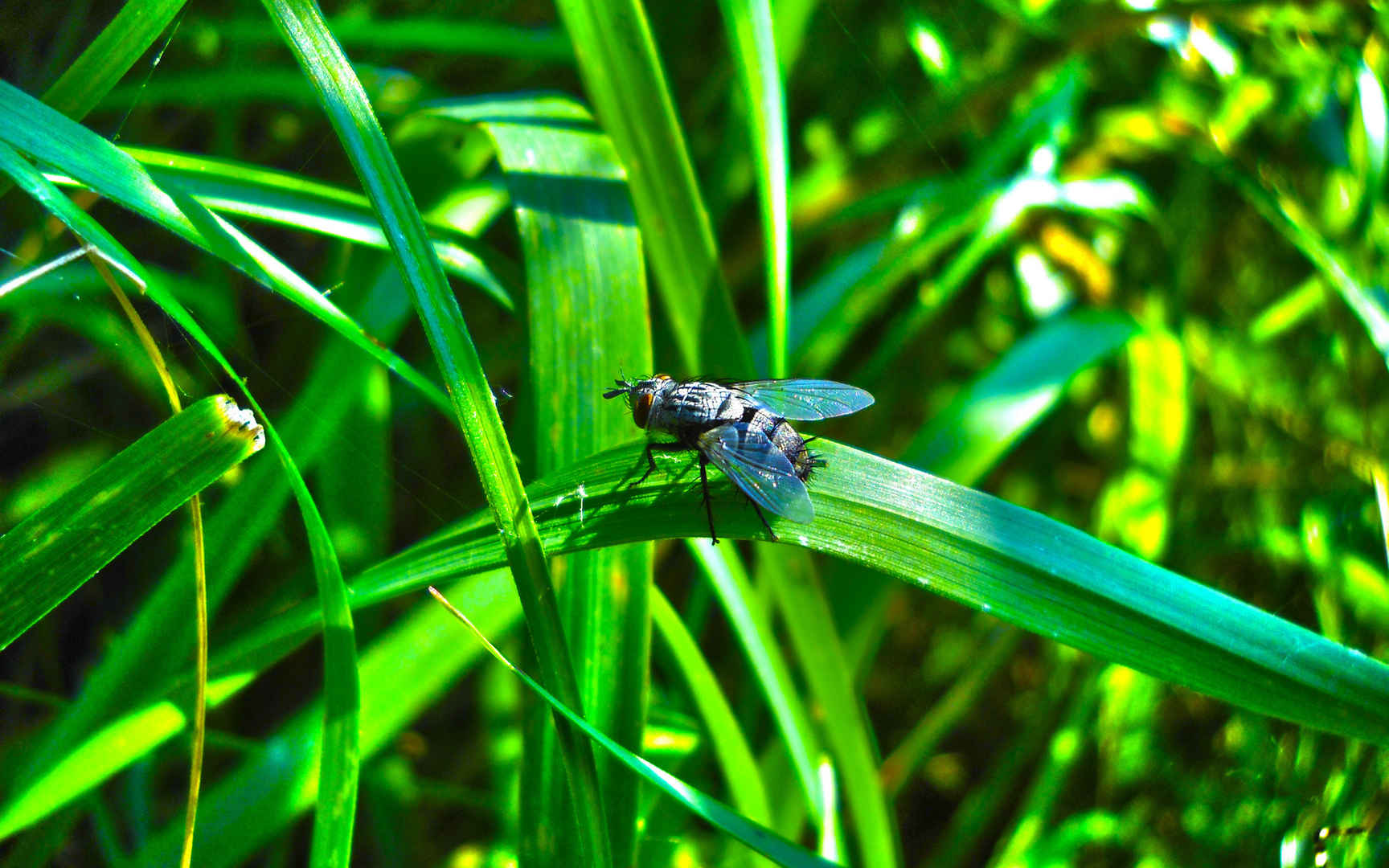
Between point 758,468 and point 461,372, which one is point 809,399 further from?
point 461,372

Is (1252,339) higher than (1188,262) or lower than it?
lower

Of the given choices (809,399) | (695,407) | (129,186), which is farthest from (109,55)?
(809,399)

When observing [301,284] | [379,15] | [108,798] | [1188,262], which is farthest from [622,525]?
[1188,262]

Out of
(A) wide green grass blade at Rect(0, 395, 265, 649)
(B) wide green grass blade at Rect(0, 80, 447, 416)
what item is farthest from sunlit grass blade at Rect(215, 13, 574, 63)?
(A) wide green grass blade at Rect(0, 395, 265, 649)

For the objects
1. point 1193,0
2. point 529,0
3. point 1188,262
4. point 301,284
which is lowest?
point 301,284

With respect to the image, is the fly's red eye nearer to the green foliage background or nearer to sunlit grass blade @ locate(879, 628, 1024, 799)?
the green foliage background

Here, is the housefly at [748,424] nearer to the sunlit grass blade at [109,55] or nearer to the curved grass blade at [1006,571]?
the curved grass blade at [1006,571]

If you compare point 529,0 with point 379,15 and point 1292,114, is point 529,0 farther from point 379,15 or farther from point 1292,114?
point 1292,114
